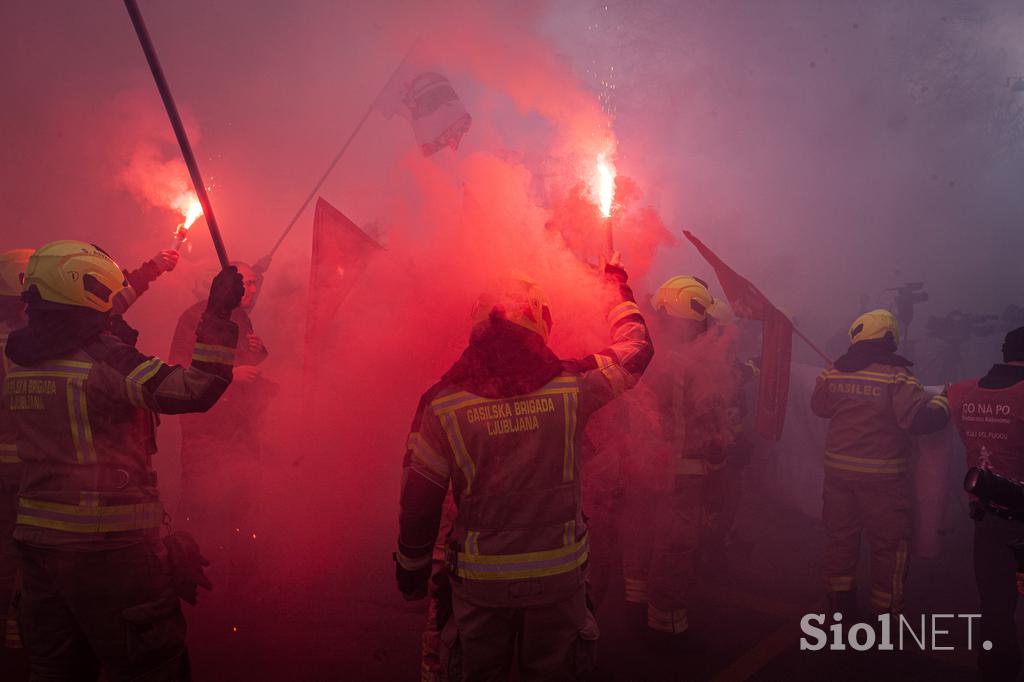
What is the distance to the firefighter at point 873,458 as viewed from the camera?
458cm

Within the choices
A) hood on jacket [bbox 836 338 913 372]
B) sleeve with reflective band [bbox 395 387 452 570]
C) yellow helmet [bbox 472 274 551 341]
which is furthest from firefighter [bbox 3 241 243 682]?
hood on jacket [bbox 836 338 913 372]

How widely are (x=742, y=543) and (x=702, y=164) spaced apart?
966 centimetres

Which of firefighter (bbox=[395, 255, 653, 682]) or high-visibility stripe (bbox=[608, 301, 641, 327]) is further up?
high-visibility stripe (bbox=[608, 301, 641, 327])

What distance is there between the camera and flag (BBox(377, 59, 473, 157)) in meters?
6.23

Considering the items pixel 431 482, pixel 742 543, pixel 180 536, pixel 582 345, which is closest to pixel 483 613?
pixel 431 482

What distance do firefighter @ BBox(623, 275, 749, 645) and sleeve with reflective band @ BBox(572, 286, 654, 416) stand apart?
57.5 inches

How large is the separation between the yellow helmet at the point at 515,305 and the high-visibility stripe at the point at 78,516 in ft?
5.76

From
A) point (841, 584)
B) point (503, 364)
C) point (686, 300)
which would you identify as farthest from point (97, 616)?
point (841, 584)

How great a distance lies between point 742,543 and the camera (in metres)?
6.69

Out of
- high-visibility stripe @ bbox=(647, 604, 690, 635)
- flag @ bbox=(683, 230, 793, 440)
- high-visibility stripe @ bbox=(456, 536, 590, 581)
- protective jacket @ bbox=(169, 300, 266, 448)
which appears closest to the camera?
high-visibility stripe @ bbox=(456, 536, 590, 581)

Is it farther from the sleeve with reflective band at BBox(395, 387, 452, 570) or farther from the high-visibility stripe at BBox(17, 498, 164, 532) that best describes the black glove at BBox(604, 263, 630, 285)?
the high-visibility stripe at BBox(17, 498, 164, 532)

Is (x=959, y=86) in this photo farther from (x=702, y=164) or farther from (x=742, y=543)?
(x=742, y=543)

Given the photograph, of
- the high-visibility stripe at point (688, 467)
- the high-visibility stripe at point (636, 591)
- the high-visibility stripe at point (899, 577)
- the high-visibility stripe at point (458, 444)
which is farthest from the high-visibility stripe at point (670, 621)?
the high-visibility stripe at point (458, 444)

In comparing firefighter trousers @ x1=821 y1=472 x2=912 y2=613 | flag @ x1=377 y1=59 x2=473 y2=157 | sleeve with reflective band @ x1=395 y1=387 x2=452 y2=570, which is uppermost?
flag @ x1=377 y1=59 x2=473 y2=157
